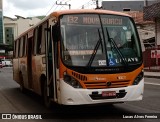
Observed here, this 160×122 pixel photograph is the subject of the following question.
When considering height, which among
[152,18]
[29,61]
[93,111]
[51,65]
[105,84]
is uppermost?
[152,18]

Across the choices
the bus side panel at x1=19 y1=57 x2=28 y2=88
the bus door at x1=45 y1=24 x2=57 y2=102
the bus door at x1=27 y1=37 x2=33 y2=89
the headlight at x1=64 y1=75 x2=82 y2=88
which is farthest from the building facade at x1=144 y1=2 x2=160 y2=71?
the headlight at x1=64 y1=75 x2=82 y2=88

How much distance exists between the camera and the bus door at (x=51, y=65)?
10547 millimetres

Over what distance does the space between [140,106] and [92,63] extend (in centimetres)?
295

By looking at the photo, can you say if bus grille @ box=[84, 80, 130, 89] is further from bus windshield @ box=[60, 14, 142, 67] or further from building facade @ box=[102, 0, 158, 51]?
building facade @ box=[102, 0, 158, 51]

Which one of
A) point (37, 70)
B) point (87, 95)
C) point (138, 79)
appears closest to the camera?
point (87, 95)

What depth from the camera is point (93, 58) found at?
10000mm

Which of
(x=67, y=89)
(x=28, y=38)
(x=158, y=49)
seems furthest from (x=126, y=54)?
(x=158, y=49)

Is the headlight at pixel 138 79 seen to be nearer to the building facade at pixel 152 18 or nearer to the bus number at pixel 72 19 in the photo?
the bus number at pixel 72 19

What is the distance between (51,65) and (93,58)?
5.26ft

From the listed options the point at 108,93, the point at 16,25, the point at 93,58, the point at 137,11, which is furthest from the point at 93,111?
the point at 16,25

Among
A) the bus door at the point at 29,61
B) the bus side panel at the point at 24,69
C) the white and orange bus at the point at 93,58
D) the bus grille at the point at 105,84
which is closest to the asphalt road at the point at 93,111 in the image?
the white and orange bus at the point at 93,58

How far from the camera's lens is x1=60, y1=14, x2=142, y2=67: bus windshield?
10.0 meters

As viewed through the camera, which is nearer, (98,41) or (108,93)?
(108,93)

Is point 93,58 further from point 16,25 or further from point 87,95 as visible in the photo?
point 16,25
